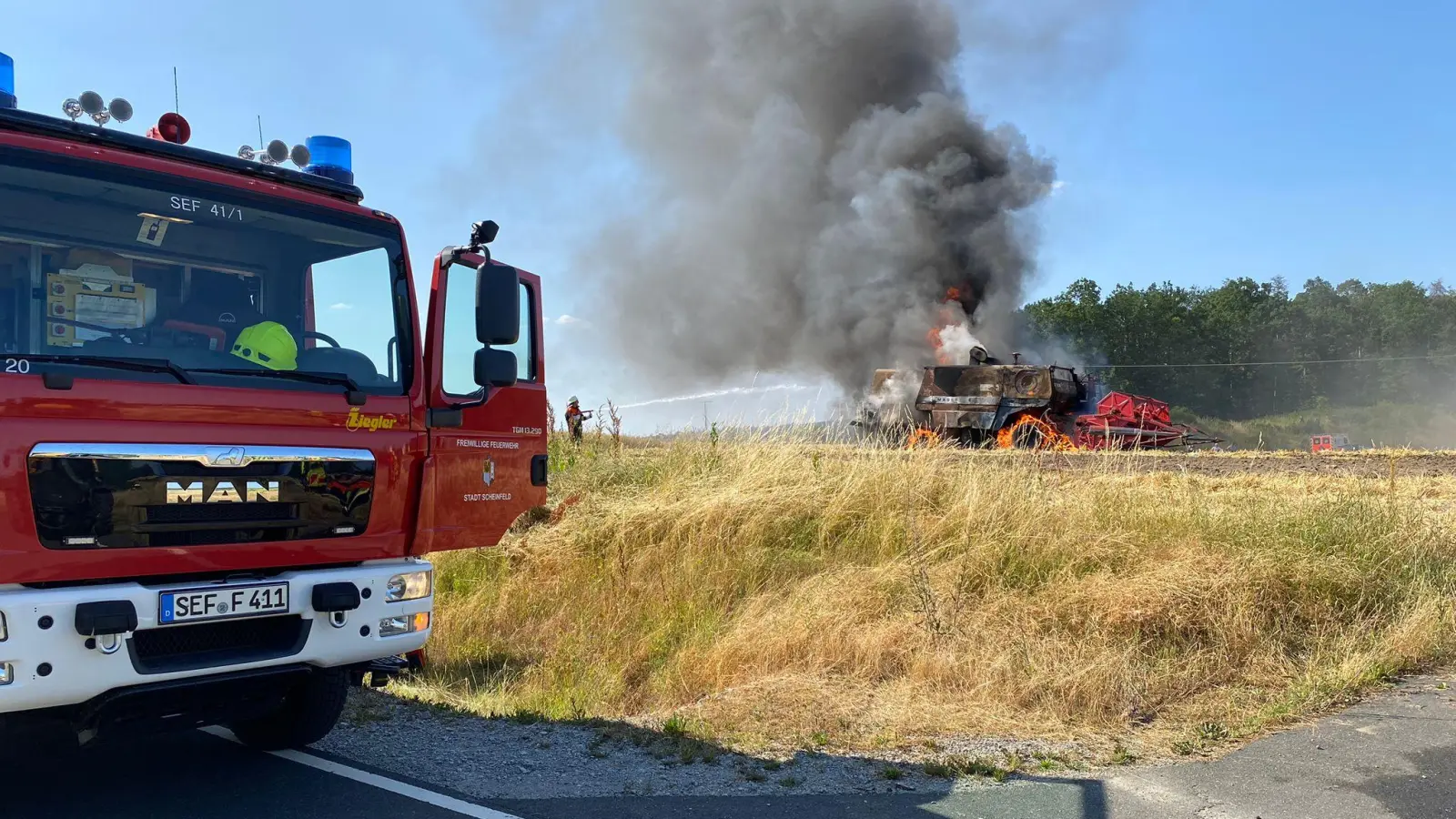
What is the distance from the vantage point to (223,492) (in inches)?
136

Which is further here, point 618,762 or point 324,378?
point 618,762

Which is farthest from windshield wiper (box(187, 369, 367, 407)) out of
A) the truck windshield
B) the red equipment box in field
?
the red equipment box in field

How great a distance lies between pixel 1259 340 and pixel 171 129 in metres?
74.5

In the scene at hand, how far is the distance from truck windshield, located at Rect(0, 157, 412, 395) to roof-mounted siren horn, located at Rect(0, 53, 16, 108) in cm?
48

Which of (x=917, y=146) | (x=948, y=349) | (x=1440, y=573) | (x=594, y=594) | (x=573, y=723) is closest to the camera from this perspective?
(x=573, y=723)

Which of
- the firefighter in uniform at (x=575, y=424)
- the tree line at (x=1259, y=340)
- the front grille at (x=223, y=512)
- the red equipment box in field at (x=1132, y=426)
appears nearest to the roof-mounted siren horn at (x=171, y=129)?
the front grille at (x=223, y=512)

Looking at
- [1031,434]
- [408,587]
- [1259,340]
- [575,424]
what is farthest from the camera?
[1259,340]

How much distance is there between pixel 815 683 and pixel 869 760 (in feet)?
3.19

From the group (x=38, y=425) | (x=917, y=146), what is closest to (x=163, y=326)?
(x=38, y=425)

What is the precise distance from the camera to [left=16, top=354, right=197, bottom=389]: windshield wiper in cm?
317

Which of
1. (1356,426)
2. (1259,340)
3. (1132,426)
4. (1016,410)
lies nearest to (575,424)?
(1016,410)

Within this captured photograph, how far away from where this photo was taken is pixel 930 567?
6.57m

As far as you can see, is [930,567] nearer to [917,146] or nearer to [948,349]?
[948,349]

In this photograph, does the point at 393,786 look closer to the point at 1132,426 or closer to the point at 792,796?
the point at 792,796
